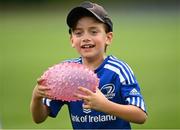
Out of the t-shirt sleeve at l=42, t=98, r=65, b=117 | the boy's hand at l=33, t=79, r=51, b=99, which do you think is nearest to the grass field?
the t-shirt sleeve at l=42, t=98, r=65, b=117

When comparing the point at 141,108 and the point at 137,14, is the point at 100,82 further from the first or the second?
the point at 137,14

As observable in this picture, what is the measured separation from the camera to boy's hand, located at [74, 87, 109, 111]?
2.53m

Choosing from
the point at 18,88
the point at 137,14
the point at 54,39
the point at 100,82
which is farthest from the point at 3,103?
the point at 137,14

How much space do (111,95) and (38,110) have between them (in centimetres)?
37

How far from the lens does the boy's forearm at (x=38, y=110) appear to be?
2.79 meters

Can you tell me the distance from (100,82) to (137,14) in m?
10.6

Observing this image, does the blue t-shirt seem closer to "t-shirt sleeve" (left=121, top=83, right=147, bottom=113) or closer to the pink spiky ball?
"t-shirt sleeve" (left=121, top=83, right=147, bottom=113)

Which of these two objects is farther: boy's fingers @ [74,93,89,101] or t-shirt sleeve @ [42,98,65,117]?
t-shirt sleeve @ [42,98,65,117]

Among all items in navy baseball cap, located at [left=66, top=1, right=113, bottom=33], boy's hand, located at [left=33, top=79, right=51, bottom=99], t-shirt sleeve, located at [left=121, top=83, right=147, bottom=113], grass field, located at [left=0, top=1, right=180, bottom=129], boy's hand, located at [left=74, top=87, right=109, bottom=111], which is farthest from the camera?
grass field, located at [left=0, top=1, right=180, bottom=129]

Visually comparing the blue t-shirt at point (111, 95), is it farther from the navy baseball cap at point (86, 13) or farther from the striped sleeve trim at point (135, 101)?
the navy baseball cap at point (86, 13)

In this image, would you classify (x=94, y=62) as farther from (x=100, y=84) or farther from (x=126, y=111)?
(x=126, y=111)

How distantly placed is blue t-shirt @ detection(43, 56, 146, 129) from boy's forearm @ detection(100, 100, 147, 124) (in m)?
0.03

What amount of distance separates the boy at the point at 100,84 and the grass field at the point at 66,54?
6.28 feet

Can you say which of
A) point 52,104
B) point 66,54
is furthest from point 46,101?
point 66,54
